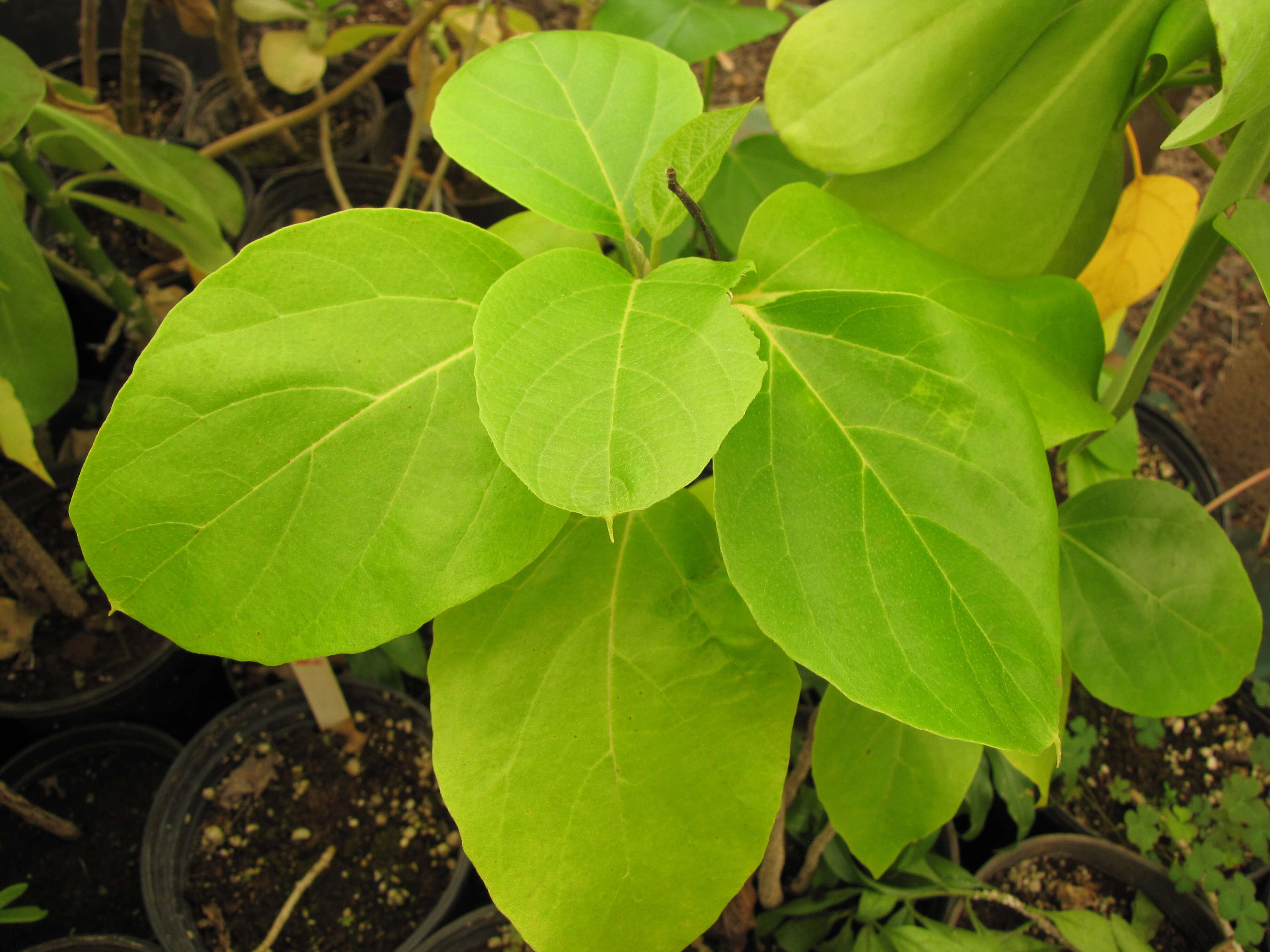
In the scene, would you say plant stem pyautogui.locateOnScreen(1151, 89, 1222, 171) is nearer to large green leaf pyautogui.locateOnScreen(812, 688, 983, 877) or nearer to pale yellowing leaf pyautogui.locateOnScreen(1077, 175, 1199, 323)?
pale yellowing leaf pyautogui.locateOnScreen(1077, 175, 1199, 323)

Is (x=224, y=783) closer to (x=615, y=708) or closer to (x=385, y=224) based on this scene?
(x=615, y=708)

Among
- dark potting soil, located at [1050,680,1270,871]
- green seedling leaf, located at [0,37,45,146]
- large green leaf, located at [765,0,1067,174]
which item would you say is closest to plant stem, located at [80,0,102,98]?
green seedling leaf, located at [0,37,45,146]

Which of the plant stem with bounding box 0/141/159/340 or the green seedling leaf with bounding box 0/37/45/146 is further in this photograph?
the plant stem with bounding box 0/141/159/340

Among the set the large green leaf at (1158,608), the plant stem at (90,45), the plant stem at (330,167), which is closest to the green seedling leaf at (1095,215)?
the large green leaf at (1158,608)

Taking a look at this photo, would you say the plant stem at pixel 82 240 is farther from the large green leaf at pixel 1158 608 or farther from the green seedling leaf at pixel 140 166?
the large green leaf at pixel 1158 608

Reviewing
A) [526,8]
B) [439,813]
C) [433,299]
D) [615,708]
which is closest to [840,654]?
[615,708]

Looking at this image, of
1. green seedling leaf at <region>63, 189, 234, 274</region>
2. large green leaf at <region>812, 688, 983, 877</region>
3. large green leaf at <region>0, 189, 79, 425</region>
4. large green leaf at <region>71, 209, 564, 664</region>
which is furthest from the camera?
green seedling leaf at <region>63, 189, 234, 274</region>

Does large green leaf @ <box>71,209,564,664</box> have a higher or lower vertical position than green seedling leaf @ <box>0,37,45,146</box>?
lower
